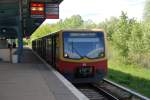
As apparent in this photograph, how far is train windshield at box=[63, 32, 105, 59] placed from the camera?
66.3 feet

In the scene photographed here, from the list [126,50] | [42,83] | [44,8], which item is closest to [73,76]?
[42,83]

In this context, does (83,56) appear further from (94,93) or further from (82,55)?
(94,93)

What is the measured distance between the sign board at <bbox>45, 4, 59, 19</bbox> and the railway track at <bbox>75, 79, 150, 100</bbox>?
25.0 ft

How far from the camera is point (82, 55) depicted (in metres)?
20.2

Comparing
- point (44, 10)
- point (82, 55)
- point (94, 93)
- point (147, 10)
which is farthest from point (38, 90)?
point (147, 10)

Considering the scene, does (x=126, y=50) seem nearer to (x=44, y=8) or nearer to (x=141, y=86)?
(x=44, y=8)

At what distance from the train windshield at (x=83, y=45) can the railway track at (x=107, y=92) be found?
147 centimetres

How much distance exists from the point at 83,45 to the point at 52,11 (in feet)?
29.1

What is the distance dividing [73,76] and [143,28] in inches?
1271

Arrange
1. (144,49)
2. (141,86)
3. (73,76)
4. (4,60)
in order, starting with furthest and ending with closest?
(144,49) < (4,60) < (141,86) < (73,76)

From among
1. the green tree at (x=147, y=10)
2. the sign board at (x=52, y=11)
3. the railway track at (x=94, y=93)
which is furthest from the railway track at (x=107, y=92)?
the green tree at (x=147, y=10)

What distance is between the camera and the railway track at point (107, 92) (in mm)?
16191

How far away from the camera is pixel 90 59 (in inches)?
795

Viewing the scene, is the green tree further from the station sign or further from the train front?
the train front
